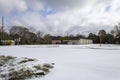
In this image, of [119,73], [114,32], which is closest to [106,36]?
[114,32]

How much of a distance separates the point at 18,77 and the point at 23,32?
78.4m

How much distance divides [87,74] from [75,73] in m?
0.59

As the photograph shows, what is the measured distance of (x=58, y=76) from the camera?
7.71 meters

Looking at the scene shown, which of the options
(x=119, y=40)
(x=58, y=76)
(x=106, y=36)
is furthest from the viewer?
(x=106, y=36)

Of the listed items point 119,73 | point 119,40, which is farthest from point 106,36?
point 119,73

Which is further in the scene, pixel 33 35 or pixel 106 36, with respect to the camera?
pixel 106 36

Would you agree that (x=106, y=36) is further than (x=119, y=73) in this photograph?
Yes

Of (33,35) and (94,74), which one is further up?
(33,35)

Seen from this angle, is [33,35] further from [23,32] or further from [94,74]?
[94,74]

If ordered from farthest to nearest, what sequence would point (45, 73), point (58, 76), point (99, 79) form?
point (45, 73)
point (58, 76)
point (99, 79)

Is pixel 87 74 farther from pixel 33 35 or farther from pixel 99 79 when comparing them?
pixel 33 35

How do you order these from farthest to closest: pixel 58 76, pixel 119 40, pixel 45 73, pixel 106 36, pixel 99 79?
pixel 106 36
pixel 119 40
pixel 45 73
pixel 58 76
pixel 99 79

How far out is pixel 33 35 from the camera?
277 ft

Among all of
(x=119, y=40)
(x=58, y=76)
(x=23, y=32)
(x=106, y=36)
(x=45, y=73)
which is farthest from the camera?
(x=106, y=36)
